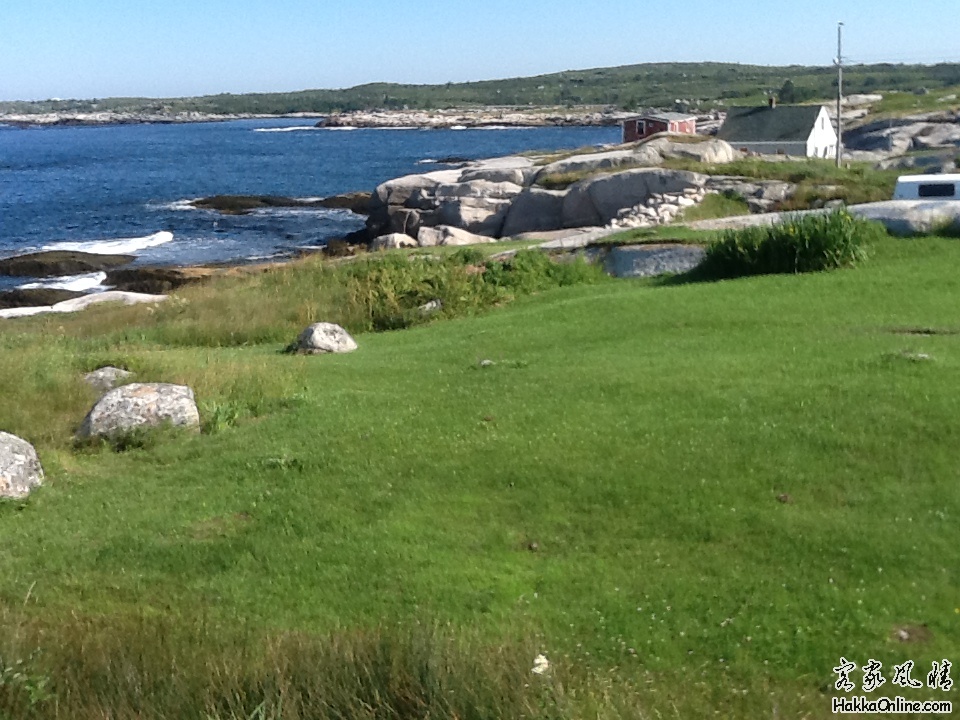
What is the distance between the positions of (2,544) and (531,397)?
4.95m

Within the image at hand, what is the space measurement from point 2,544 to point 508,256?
605 inches

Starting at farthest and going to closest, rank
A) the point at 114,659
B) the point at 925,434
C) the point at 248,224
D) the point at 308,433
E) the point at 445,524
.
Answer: the point at 248,224 < the point at 308,433 < the point at 925,434 < the point at 445,524 < the point at 114,659

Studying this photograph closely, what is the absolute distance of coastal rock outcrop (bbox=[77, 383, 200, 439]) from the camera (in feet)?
32.0

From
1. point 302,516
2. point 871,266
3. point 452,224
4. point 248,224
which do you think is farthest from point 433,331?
point 248,224

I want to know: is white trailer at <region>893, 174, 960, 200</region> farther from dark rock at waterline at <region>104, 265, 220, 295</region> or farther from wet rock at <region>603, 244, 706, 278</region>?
dark rock at waterline at <region>104, 265, 220, 295</region>

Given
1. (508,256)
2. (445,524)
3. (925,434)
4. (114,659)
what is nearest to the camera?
(114,659)

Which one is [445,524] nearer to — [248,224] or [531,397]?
[531,397]

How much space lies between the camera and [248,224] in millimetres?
57812

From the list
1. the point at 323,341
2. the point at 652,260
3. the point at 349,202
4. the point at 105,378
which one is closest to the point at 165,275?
the point at 652,260

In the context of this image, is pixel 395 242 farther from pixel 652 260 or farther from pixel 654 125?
pixel 654 125

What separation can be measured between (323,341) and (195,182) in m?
76.2

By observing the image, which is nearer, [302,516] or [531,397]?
[302,516]

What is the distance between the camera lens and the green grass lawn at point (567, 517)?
5727 mm

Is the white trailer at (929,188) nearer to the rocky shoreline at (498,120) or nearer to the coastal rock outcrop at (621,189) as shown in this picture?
the coastal rock outcrop at (621,189)
